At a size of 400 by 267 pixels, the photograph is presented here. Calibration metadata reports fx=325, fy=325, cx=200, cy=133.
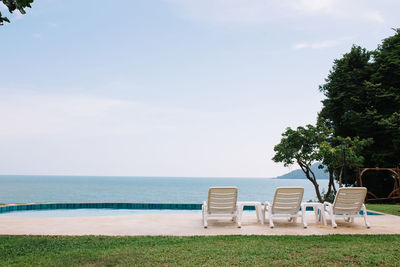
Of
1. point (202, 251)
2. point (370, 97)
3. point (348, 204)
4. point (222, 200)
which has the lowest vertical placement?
point (202, 251)

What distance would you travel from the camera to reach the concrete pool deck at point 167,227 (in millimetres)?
6312

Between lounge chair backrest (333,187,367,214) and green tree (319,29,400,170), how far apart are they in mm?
10767

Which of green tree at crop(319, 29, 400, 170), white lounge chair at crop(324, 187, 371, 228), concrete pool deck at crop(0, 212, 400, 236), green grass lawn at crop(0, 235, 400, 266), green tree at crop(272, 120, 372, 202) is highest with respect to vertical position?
green tree at crop(319, 29, 400, 170)

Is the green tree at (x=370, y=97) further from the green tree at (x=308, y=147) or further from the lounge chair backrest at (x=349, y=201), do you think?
the lounge chair backrest at (x=349, y=201)

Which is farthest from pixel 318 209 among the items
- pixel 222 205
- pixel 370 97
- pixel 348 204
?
pixel 370 97

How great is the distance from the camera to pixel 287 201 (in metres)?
7.13

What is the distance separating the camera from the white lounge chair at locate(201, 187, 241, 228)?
6996mm

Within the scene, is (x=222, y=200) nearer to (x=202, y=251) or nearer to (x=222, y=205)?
(x=222, y=205)

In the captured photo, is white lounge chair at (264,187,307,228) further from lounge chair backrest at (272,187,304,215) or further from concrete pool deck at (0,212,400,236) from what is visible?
concrete pool deck at (0,212,400,236)

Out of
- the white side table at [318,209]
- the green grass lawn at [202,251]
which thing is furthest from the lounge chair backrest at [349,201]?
the green grass lawn at [202,251]

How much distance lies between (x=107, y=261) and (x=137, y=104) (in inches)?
1110

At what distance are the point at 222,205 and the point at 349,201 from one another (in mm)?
2793

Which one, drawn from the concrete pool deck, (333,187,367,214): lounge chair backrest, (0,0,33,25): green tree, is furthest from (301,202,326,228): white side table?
(0,0,33,25): green tree

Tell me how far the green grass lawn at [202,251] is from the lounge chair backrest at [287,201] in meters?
1.41
